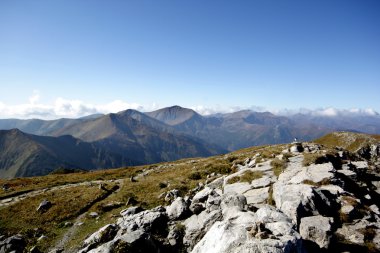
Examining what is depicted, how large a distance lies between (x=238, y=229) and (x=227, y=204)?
579 centimetres

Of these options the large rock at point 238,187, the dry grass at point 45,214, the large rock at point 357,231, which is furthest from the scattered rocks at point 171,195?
the large rock at point 357,231

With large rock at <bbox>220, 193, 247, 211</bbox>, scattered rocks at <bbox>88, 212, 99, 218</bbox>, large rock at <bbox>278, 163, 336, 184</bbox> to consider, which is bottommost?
scattered rocks at <bbox>88, 212, 99, 218</bbox>

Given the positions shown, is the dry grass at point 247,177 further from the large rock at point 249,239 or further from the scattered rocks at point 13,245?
the scattered rocks at point 13,245

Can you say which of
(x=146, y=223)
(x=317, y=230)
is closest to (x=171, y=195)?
(x=146, y=223)

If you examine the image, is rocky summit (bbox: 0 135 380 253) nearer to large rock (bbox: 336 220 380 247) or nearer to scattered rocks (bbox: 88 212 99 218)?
large rock (bbox: 336 220 380 247)

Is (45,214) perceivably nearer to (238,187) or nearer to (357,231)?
(238,187)

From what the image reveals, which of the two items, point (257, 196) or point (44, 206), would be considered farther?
point (44, 206)

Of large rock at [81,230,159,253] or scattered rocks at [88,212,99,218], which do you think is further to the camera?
scattered rocks at [88,212,99,218]

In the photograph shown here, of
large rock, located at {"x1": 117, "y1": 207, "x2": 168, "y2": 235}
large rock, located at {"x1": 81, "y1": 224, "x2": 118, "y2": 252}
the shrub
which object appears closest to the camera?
large rock, located at {"x1": 81, "y1": 224, "x2": 118, "y2": 252}

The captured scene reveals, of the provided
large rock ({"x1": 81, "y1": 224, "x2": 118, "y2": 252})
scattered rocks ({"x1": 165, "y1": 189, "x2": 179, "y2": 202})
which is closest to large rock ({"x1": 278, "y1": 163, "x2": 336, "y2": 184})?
scattered rocks ({"x1": 165, "y1": 189, "x2": 179, "y2": 202})

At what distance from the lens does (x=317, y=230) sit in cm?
1459

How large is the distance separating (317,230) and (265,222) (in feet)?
11.5

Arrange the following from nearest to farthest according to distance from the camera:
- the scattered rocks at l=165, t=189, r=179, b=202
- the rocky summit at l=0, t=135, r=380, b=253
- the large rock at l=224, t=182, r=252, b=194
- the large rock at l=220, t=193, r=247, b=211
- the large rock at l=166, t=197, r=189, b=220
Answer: the rocky summit at l=0, t=135, r=380, b=253, the large rock at l=220, t=193, r=247, b=211, the large rock at l=166, t=197, r=189, b=220, the large rock at l=224, t=182, r=252, b=194, the scattered rocks at l=165, t=189, r=179, b=202

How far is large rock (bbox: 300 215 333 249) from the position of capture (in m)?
14.1
